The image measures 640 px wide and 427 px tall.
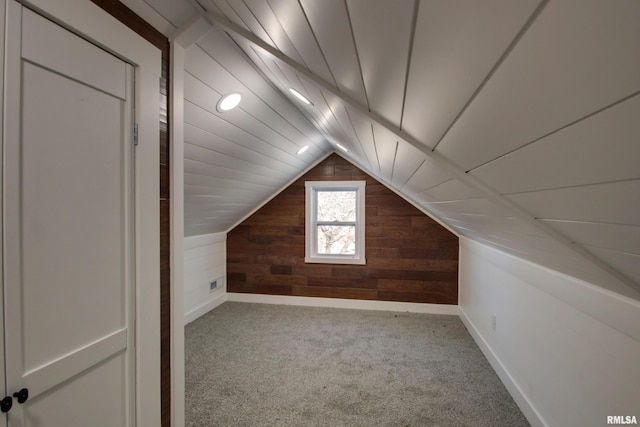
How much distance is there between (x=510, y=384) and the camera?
202 centimetres

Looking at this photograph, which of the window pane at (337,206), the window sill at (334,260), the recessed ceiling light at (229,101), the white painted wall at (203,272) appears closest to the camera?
the recessed ceiling light at (229,101)

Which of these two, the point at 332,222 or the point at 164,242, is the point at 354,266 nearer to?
the point at 332,222

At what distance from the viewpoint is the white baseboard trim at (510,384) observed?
1690 millimetres

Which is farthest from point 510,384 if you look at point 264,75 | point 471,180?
point 264,75

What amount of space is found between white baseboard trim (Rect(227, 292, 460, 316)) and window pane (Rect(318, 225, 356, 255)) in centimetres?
62

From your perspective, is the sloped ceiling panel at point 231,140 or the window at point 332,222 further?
the window at point 332,222

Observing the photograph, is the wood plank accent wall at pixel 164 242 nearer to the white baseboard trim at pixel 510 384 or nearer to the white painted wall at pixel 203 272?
the white baseboard trim at pixel 510 384

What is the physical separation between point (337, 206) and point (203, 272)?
185cm

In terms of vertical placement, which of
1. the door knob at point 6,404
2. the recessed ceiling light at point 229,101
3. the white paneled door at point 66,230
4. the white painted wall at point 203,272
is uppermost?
the recessed ceiling light at point 229,101

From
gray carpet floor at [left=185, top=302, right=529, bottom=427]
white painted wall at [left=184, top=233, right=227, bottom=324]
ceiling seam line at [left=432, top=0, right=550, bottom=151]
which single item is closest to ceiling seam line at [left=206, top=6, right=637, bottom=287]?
ceiling seam line at [left=432, top=0, right=550, bottom=151]

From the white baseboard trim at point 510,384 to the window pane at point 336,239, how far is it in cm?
163

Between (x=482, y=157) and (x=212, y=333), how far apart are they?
119 inches

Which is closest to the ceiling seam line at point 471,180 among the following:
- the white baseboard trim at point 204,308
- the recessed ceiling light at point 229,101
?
the recessed ceiling light at point 229,101

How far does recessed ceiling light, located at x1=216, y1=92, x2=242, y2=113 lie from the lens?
1.63m
